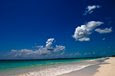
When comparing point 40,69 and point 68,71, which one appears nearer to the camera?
point 68,71

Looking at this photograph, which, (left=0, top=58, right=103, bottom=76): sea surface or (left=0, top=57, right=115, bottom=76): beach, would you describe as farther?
(left=0, top=58, right=103, bottom=76): sea surface

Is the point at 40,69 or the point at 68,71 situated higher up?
the point at 40,69

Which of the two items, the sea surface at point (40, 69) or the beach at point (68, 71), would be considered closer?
the beach at point (68, 71)
